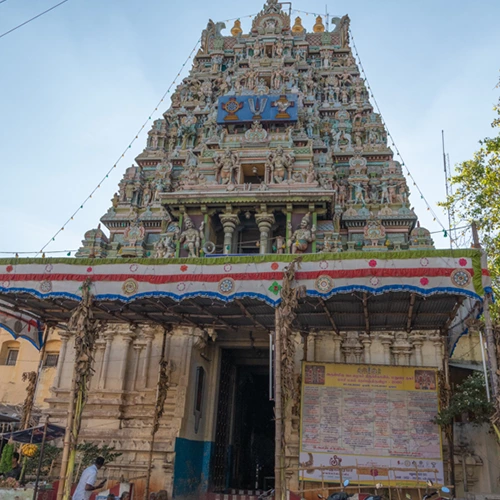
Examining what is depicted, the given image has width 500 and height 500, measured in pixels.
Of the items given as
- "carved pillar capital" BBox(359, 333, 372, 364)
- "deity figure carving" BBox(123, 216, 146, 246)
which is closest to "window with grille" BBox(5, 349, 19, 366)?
"deity figure carving" BBox(123, 216, 146, 246)

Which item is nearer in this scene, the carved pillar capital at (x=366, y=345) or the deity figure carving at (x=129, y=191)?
the carved pillar capital at (x=366, y=345)

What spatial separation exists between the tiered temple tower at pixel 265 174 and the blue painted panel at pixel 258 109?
0.05 metres

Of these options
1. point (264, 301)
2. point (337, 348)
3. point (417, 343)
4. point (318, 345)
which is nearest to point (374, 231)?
point (417, 343)

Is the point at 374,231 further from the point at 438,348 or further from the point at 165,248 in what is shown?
the point at 165,248

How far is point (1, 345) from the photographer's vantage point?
24.6 metres

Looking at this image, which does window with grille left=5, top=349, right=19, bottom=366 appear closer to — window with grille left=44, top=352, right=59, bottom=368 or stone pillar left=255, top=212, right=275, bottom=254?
window with grille left=44, top=352, right=59, bottom=368

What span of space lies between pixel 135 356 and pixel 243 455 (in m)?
6.78

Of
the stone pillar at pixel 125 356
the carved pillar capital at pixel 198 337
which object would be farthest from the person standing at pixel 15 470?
the carved pillar capital at pixel 198 337

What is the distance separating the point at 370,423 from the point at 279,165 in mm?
10105

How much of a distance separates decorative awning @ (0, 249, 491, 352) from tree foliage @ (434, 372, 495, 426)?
1.27 metres

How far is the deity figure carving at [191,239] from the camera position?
18094 mm

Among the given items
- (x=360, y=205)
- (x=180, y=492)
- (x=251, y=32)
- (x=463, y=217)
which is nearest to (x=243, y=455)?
(x=180, y=492)

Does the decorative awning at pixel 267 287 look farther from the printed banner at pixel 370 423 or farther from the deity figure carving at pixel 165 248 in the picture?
the deity figure carving at pixel 165 248

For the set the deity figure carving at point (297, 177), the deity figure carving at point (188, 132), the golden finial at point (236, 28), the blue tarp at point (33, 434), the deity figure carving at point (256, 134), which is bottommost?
the blue tarp at point (33, 434)
